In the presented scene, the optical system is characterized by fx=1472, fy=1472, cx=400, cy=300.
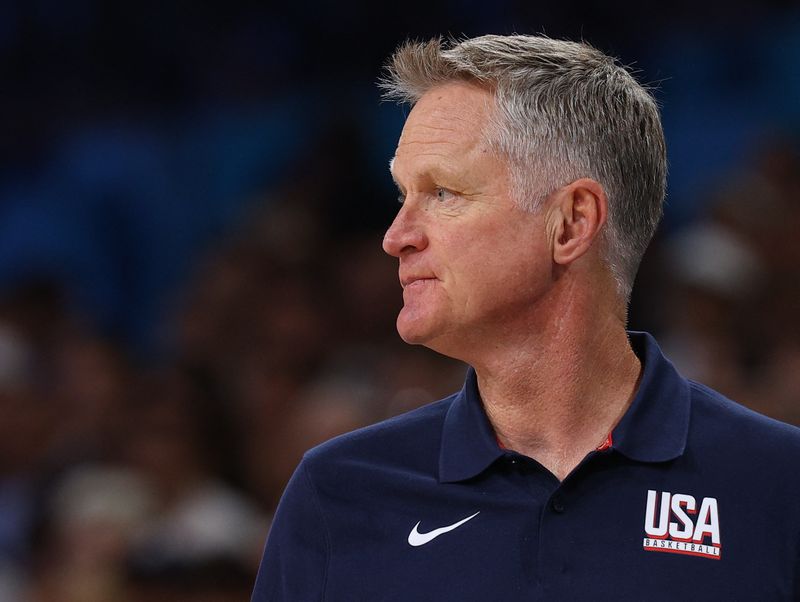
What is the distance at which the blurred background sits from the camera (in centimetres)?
521

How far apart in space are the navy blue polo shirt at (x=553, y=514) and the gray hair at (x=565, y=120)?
31cm

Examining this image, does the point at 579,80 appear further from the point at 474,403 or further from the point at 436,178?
the point at 474,403

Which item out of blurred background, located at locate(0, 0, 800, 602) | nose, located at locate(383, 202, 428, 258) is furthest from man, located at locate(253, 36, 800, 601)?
blurred background, located at locate(0, 0, 800, 602)

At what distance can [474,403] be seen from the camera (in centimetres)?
250

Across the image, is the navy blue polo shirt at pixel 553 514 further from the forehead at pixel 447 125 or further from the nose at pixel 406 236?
the forehead at pixel 447 125

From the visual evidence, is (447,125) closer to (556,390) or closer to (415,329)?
(415,329)

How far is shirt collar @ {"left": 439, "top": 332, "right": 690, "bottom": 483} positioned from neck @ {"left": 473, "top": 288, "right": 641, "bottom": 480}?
5cm

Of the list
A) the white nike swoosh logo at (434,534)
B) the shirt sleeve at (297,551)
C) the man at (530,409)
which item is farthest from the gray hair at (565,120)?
the shirt sleeve at (297,551)

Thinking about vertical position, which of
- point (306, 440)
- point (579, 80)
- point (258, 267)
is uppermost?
point (579, 80)

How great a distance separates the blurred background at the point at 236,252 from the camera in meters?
5.21

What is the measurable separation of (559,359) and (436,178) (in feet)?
1.20

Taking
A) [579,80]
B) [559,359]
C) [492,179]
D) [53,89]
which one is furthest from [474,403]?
[53,89]

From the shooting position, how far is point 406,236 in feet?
7.94

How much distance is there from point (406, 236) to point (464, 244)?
10 centimetres
